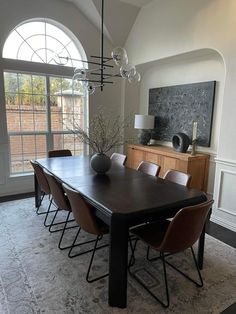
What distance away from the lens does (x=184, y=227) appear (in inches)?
70.2

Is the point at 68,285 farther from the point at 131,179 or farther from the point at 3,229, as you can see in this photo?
the point at 3,229

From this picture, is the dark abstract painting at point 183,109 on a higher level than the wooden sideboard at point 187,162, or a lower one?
higher

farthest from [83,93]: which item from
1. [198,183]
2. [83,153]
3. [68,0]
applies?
[198,183]

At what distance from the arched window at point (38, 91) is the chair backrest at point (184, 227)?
3187 mm

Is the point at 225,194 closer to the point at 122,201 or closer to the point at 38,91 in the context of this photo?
the point at 122,201

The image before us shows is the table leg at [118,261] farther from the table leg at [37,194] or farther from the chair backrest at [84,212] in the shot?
the table leg at [37,194]

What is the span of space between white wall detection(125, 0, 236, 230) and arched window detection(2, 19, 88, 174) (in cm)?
140

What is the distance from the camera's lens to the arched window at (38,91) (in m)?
4.28

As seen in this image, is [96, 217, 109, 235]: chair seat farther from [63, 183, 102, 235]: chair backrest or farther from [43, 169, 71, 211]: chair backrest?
[43, 169, 71, 211]: chair backrest

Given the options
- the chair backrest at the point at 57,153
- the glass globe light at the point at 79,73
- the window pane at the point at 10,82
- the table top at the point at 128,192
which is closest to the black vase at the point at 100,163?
the table top at the point at 128,192

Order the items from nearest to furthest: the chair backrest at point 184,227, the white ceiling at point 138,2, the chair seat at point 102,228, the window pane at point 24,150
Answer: the chair backrest at point 184,227 < the chair seat at point 102,228 < the white ceiling at point 138,2 < the window pane at point 24,150

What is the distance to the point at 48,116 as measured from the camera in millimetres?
4699

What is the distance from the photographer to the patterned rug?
6.10ft

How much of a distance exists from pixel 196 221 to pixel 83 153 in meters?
3.81
